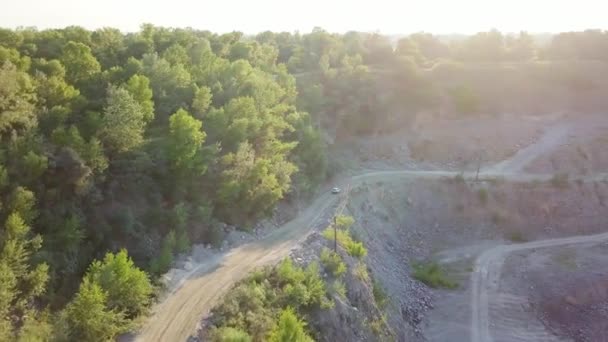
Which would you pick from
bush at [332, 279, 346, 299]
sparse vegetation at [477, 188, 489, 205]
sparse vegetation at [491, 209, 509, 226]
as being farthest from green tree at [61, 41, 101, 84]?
sparse vegetation at [491, 209, 509, 226]

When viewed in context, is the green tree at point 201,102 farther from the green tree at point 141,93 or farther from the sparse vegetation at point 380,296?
the sparse vegetation at point 380,296

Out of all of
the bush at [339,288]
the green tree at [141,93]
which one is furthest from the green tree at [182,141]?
the bush at [339,288]

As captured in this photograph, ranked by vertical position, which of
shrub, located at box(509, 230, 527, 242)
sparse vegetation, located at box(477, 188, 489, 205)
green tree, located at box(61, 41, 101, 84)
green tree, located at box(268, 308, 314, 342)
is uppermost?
green tree, located at box(61, 41, 101, 84)

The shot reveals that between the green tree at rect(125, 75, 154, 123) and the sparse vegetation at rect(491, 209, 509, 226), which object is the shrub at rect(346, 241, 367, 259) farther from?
the sparse vegetation at rect(491, 209, 509, 226)

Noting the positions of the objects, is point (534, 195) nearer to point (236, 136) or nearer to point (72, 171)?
point (236, 136)

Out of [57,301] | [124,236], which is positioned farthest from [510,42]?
[57,301]
